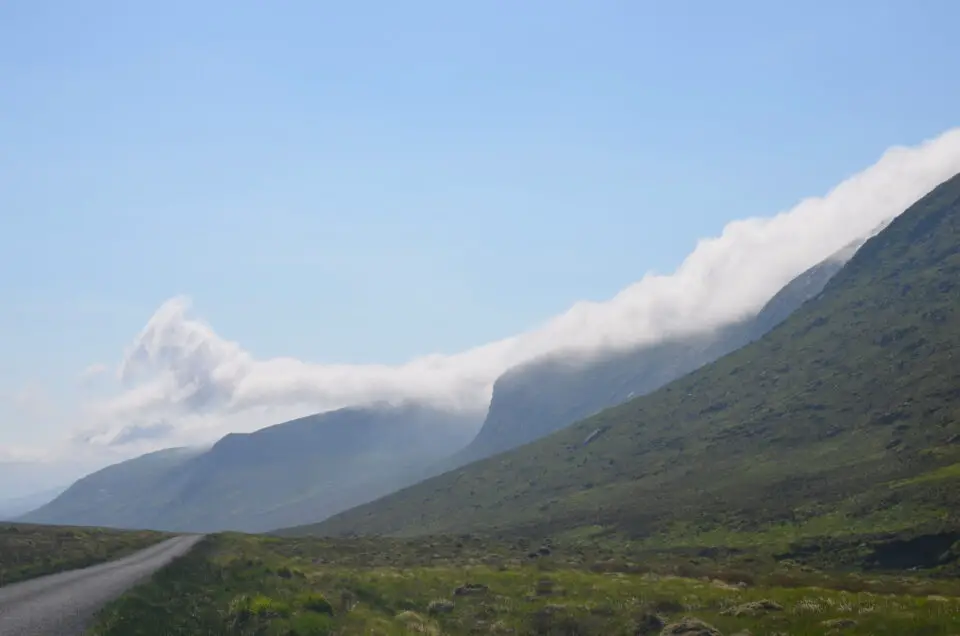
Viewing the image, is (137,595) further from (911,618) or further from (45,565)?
(911,618)

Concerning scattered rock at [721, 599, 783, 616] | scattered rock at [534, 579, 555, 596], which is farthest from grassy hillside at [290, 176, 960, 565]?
scattered rock at [721, 599, 783, 616]

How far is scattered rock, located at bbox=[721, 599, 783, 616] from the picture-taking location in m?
33.2

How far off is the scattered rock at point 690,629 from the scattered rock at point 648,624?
35.1 inches

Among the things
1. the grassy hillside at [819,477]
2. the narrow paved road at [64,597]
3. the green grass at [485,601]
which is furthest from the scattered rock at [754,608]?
the grassy hillside at [819,477]

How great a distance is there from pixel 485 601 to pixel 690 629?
12.9 metres

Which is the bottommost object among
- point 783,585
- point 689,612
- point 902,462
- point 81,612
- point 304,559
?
point 902,462

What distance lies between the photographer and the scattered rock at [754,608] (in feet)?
109

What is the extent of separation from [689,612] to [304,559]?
105 feet

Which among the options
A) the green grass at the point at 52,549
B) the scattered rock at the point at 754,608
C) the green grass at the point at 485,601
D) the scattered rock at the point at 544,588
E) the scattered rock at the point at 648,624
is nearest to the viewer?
the green grass at the point at 485,601

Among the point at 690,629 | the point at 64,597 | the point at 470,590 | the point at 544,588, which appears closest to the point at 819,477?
the point at 544,588

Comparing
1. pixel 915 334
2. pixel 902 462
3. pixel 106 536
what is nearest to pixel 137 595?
pixel 106 536

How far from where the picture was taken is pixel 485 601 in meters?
40.6

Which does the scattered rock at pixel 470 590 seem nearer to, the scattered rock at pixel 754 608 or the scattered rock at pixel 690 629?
the scattered rock at pixel 690 629

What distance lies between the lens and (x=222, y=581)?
39.5 meters
